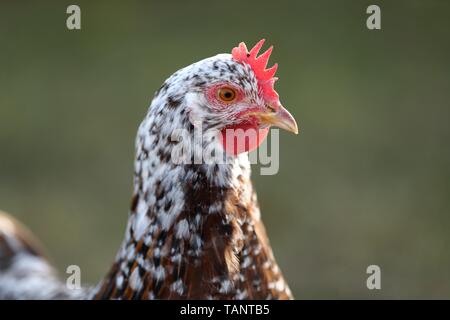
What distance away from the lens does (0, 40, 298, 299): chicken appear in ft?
7.72

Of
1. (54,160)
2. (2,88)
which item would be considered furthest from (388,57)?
(2,88)

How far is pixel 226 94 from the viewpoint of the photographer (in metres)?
2.40

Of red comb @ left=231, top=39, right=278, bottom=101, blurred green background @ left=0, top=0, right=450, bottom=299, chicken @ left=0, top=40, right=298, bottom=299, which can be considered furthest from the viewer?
blurred green background @ left=0, top=0, right=450, bottom=299

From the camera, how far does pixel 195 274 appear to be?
2.39 metres

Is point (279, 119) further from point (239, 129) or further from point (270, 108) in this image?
point (239, 129)

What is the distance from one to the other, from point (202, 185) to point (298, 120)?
400 centimetres

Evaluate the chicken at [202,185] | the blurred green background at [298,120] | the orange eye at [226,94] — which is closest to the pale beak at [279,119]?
the chicken at [202,185]

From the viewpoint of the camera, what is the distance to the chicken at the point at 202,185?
235 centimetres

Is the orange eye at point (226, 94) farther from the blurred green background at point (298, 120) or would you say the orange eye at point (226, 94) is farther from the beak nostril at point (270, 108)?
the blurred green background at point (298, 120)

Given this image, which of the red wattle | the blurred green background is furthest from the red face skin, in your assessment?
the blurred green background

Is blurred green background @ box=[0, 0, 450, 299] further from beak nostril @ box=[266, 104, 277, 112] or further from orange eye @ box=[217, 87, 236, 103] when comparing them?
orange eye @ box=[217, 87, 236, 103]

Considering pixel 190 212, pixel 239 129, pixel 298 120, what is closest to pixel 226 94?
pixel 239 129
